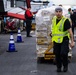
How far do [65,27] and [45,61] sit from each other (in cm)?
297

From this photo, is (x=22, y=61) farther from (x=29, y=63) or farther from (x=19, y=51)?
(x=19, y=51)

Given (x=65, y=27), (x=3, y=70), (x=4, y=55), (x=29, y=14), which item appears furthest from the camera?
(x=29, y=14)

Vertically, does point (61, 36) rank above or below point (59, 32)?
below

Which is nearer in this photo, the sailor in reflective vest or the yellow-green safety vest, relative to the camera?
the sailor in reflective vest

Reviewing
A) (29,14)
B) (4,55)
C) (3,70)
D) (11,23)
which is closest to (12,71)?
(3,70)

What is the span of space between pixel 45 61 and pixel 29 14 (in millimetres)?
11484

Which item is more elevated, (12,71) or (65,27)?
(65,27)

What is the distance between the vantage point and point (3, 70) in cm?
1279

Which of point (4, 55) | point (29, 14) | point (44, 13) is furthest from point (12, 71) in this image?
point (29, 14)

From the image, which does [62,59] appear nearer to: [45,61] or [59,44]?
[59,44]

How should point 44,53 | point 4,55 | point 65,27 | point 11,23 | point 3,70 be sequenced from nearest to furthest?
point 65,27 < point 3,70 < point 44,53 < point 4,55 < point 11,23

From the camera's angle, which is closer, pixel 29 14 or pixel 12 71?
pixel 12 71

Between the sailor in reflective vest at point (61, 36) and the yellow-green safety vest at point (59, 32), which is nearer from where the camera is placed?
the sailor in reflective vest at point (61, 36)

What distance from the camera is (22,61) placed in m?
14.9
